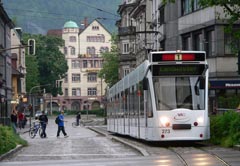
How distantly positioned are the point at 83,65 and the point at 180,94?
495 feet

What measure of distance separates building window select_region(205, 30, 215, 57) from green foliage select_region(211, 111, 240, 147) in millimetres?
22728

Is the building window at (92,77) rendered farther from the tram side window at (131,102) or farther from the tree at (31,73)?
the tram side window at (131,102)

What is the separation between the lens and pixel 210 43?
165ft

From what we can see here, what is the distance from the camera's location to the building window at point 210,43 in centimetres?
4964

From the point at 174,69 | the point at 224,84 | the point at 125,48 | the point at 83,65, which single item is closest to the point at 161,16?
the point at 224,84

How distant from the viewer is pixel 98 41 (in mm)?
175500

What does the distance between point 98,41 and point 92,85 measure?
1144cm

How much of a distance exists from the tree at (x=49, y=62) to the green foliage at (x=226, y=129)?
109816mm

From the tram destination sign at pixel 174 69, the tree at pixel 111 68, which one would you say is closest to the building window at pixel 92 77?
the tree at pixel 111 68

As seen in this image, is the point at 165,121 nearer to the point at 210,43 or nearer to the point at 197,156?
the point at 197,156

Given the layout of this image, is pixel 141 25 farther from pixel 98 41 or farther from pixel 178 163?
pixel 98 41

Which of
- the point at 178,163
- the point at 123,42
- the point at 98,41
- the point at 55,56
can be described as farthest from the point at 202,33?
the point at 98,41

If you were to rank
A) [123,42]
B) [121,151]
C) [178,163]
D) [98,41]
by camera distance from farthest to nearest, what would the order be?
1. [98,41]
2. [123,42]
3. [121,151]
4. [178,163]

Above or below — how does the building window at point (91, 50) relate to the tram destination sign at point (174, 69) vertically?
above
